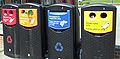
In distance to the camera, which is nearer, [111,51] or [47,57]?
[111,51]

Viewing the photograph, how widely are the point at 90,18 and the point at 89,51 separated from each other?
25.2 inches

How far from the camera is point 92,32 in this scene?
5.52 metres

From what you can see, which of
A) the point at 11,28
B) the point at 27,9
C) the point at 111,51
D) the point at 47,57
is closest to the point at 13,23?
the point at 11,28

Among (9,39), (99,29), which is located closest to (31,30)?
(9,39)

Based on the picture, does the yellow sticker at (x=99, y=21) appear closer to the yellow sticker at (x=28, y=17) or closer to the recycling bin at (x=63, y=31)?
the recycling bin at (x=63, y=31)

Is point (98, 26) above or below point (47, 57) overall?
above

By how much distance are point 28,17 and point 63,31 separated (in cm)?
89

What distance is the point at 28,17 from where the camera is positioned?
6.23 m

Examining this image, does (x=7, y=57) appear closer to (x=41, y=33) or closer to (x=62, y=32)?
(x=41, y=33)

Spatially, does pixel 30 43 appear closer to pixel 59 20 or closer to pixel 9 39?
pixel 9 39

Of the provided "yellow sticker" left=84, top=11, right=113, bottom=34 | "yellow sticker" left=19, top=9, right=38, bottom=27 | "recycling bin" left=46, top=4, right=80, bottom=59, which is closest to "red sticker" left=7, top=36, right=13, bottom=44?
"yellow sticker" left=19, top=9, right=38, bottom=27

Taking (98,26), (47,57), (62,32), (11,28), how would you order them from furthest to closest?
(11,28), (47,57), (62,32), (98,26)

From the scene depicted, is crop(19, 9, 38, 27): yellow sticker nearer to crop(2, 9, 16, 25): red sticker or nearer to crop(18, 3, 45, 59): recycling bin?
crop(18, 3, 45, 59): recycling bin

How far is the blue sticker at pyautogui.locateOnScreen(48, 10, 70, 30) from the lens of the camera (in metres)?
5.77
